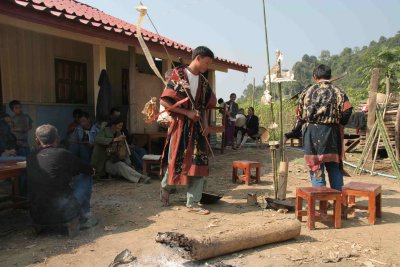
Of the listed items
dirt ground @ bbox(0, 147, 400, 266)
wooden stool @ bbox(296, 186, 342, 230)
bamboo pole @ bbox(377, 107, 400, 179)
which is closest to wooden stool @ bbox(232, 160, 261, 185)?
dirt ground @ bbox(0, 147, 400, 266)

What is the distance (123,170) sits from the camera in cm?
679

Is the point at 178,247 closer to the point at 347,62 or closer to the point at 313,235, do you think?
the point at 313,235

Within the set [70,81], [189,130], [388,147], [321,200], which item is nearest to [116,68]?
[70,81]

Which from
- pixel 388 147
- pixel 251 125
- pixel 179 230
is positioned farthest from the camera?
pixel 251 125

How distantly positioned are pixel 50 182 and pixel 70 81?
538cm

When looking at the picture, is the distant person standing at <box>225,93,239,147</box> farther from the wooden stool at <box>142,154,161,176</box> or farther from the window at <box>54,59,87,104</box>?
the wooden stool at <box>142,154,161,176</box>

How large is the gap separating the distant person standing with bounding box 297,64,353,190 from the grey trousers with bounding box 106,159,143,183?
3.14 meters

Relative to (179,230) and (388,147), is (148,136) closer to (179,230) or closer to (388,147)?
(179,230)

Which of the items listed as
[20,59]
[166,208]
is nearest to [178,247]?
[166,208]

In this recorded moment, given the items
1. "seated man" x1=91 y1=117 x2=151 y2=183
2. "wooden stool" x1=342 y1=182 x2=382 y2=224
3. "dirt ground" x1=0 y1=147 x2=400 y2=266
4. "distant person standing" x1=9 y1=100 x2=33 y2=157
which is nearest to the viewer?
"dirt ground" x1=0 y1=147 x2=400 y2=266

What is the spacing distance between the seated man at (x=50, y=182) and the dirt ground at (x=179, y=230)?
250mm

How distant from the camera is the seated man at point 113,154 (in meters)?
6.67

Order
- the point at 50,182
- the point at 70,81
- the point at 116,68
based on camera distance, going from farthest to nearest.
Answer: the point at 116,68
the point at 70,81
the point at 50,182

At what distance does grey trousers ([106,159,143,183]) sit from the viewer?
674 centimetres
